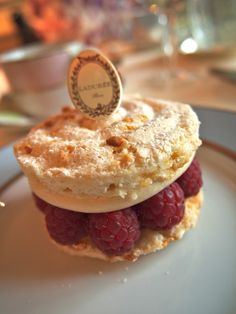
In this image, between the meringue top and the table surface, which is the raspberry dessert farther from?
the table surface

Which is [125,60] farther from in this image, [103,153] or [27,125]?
[103,153]

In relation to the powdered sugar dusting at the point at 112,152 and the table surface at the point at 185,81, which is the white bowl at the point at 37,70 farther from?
the powdered sugar dusting at the point at 112,152

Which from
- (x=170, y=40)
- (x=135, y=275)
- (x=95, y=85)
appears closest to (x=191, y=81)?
(x=170, y=40)

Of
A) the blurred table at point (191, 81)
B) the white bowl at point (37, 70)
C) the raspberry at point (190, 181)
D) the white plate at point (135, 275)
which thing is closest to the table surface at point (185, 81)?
the blurred table at point (191, 81)

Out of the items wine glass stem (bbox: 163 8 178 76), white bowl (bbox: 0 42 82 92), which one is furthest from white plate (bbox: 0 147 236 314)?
wine glass stem (bbox: 163 8 178 76)

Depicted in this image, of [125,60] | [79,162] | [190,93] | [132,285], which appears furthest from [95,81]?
[125,60]

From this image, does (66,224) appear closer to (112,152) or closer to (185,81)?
A: (112,152)
